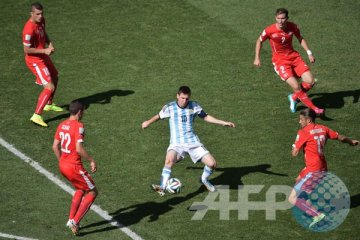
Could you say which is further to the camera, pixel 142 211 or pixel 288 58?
pixel 288 58

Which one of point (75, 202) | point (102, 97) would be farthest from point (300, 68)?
point (75, 202)

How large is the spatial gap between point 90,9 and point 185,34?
3556mm

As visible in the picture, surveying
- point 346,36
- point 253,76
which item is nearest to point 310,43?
point 346,36

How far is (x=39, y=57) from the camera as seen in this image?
693 inches

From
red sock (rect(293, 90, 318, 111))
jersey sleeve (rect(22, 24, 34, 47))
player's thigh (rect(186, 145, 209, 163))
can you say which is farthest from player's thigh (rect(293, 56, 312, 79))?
jersey sleeve (rect(22, 24, 34, 47))

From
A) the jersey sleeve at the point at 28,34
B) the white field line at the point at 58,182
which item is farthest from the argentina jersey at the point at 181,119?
the jersey sleeve at the point at 28,34

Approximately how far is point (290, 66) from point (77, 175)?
726 centimetres

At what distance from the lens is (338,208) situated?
46.5 ft

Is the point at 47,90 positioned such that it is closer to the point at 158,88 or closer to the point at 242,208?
the point at 158,88

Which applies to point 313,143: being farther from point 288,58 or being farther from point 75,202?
point 288,58

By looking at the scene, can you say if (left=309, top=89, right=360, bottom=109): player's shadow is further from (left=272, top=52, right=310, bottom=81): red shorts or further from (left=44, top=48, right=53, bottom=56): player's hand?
(left=44, top=48, right=53, bottom=56): player's hand

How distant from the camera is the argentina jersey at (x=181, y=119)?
14703mm

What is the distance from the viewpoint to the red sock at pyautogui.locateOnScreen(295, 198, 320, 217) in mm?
13784

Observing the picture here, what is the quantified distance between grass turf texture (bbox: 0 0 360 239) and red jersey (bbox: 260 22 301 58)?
1221 mm
